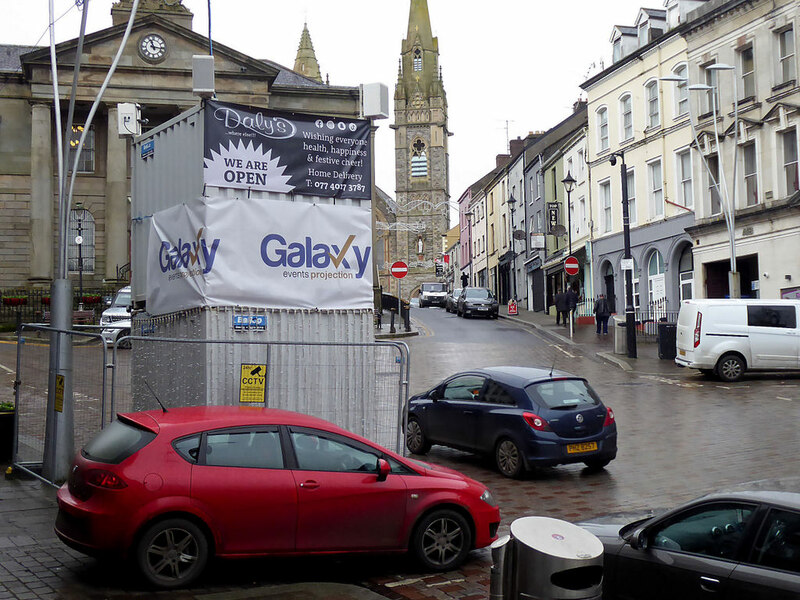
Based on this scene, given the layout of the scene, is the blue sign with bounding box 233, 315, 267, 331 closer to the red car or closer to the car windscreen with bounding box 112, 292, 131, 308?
the red car

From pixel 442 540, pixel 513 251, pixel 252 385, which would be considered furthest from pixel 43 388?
pixel 513 251

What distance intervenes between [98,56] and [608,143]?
28.9m

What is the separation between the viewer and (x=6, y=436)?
488 inches

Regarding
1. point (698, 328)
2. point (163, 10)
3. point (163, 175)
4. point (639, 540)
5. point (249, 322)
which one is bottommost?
point (639, 540)

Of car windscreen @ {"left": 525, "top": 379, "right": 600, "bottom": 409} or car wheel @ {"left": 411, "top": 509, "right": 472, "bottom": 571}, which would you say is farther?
car windscreen @ {"left": 525, "top": 379, "right": 600, "bottom": 409}

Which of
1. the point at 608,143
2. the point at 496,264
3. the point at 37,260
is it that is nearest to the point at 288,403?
the point at 608,143

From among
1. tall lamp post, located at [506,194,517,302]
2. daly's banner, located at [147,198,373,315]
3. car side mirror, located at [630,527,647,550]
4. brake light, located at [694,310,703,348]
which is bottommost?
car side mirror, located at [630,527,647,550]

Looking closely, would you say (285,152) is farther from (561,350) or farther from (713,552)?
(561,350)

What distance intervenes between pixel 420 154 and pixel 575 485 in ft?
425

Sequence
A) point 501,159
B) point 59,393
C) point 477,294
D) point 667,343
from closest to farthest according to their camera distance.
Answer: point 59,393 → point 667,343 → point 477,294 → point 501,159

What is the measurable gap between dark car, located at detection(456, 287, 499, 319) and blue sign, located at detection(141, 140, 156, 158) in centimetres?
3661

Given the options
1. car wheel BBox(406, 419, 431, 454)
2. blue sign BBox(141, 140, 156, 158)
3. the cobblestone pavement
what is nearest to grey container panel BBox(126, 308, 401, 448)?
the cobblestone pavement

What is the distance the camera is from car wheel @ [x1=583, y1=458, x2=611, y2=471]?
1313 cm

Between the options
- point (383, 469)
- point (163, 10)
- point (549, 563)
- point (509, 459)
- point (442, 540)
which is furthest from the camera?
point (163, 10)
